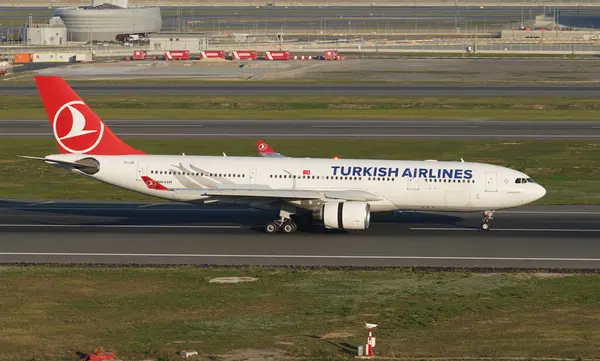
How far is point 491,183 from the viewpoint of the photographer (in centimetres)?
5828

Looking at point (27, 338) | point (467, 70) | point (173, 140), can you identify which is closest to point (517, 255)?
point (27, 338)

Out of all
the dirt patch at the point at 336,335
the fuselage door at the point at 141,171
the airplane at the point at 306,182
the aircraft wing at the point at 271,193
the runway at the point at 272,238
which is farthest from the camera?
the fuselage door at the point at 141,171

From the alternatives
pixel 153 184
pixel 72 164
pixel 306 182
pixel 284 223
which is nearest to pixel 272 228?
pixel 284 223

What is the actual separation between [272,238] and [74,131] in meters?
13.8

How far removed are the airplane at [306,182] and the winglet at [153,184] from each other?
57 mm

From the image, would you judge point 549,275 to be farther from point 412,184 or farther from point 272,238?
point 272,238

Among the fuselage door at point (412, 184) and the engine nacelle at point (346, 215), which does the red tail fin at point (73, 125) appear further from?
the fuselage door at point (412, 184)

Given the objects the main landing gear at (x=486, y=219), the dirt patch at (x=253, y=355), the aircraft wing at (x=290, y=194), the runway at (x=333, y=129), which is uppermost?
the runway at (x=333, y=129)

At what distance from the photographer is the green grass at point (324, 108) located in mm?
113688

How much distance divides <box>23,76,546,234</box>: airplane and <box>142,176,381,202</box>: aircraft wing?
0.05 m

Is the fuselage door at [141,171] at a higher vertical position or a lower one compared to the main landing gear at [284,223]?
higher

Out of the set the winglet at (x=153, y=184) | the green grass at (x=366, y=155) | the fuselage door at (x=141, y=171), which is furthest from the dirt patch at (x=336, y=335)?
the green grass at (x=366, y=155)

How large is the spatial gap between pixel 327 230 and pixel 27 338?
24340 millimetres

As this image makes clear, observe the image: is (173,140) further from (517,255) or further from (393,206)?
(517,255)
